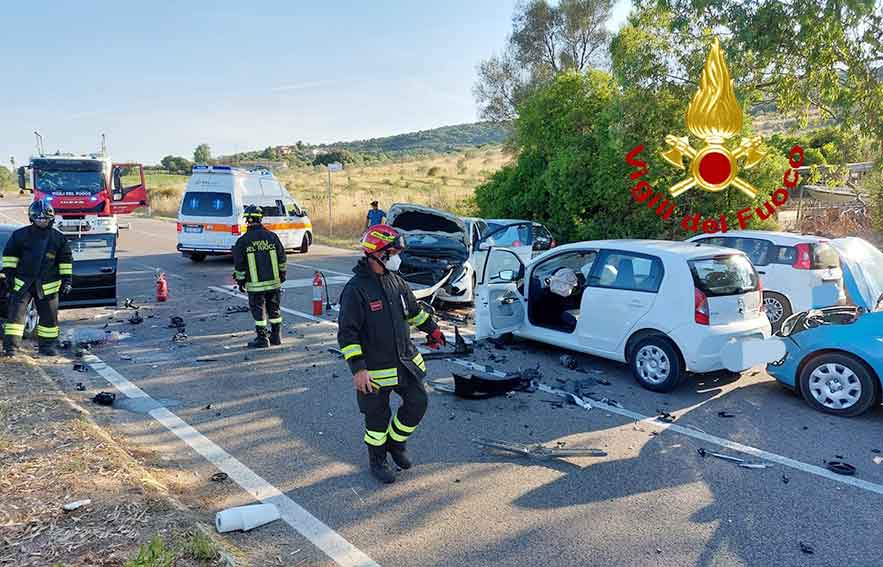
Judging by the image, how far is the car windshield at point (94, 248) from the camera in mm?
9219

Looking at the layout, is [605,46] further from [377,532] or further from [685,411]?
[377,532]

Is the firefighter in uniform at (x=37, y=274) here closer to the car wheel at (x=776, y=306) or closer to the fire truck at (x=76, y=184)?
the car wheel at (x=776, y=306)

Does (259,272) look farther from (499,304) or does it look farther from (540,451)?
(540,451)

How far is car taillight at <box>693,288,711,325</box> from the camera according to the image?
6.16 meters

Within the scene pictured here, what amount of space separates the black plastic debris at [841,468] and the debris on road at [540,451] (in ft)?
5.39

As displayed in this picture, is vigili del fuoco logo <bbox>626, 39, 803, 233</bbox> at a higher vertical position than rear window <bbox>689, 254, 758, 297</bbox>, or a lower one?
higher

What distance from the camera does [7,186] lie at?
77.8 metres

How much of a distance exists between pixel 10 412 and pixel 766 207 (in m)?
15.7

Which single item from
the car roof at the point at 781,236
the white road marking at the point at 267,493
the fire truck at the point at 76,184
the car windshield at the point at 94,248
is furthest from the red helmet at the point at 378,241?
the fire truck at the point at 76,184

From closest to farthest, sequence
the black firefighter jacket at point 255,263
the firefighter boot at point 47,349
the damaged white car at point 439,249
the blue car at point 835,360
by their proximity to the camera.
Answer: the blue car at point 835,360 < the firefighter boot at point 47,349 < the black firefighter jacket at point 255,263 < the damaged white car at point 439,249

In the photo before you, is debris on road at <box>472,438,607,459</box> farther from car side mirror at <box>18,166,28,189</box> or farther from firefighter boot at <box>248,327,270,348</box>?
car side mirror at <box>18,166,28,189</box>

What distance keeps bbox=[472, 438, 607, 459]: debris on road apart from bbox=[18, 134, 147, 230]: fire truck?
1622cm

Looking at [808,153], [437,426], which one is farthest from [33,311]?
[808,153]

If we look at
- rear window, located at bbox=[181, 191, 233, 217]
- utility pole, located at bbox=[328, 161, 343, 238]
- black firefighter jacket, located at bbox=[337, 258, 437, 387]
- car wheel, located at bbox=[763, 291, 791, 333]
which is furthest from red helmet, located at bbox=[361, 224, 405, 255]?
utility pole, located at bbox=[328, 161, 343, 238]
